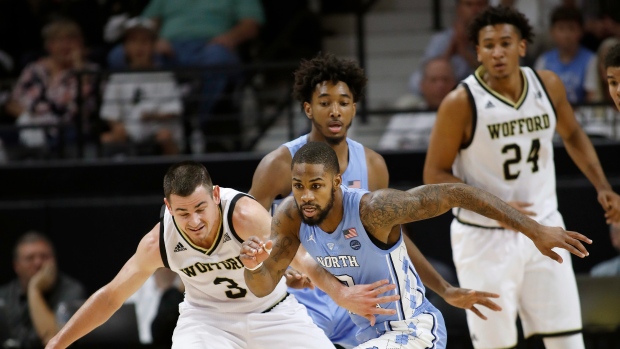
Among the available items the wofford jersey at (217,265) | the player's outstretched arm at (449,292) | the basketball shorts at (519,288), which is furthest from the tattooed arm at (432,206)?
the basketball shorts at (519,288)

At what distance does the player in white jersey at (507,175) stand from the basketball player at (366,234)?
794 mm

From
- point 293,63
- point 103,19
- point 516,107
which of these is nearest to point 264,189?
point 516,107

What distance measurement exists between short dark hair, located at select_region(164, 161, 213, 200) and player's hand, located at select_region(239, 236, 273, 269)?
1.94 ft

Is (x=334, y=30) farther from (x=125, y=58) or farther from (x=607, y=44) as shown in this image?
(x=607, y=44)

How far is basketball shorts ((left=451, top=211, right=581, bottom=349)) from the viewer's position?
5.42 metres

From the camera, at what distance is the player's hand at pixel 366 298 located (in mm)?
4395

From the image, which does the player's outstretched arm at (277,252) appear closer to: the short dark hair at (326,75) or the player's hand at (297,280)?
the player's hand at (297,280)

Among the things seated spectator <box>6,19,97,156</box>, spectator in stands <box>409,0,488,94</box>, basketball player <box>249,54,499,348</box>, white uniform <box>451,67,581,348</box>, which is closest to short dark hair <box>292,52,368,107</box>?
basketball player <box>249,54,499,348</box>

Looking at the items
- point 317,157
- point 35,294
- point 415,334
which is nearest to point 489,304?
point 415,334

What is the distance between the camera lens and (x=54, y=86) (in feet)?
30.6

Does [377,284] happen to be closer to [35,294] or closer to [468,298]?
[468,298]

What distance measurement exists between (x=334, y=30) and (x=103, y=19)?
239 centimetres

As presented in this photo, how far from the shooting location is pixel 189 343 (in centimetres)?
500

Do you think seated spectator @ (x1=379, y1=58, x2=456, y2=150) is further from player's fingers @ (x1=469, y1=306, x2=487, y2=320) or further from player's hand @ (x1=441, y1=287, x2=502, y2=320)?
player's hand @ (x1=441, y1=287, x2=502, y2=320)
